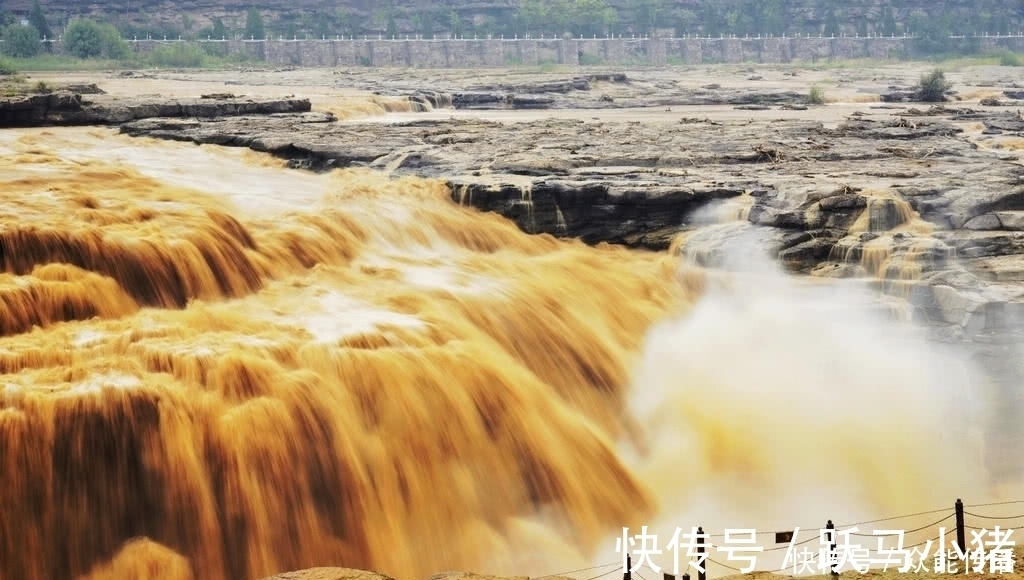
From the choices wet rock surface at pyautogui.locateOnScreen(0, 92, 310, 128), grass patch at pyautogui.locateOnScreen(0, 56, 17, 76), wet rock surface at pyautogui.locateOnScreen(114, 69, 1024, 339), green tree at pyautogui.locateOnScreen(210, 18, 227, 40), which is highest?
green tree at pyautogui.locateOnScreen(210, 18, 227, 40)

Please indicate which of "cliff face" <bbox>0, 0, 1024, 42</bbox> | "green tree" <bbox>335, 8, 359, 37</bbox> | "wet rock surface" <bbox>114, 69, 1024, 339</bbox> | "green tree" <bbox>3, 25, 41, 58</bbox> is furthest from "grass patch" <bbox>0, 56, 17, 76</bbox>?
"green tree" <bbox>335, 8, 359, 37</bbox>

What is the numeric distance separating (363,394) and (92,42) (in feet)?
228

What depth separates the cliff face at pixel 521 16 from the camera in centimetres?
10131

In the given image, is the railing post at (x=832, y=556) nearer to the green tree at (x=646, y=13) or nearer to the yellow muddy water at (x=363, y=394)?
the yellow muddy water at (x=363, y=394)

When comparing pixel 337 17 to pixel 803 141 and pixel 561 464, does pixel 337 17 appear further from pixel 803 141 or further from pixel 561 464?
pixel 561 464

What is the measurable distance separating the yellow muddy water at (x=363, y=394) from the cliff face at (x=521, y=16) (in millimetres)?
84362

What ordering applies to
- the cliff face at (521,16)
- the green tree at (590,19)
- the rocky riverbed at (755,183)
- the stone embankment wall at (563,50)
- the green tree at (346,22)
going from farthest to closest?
1. the green tree at (346,22)
2. the green tree at (590,19)
3. the cliff face at (521,16)
4. the stone embankment wall at (563,50)
5. the rocky riverbed at (755,183)

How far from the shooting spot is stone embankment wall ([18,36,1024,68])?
89.0m

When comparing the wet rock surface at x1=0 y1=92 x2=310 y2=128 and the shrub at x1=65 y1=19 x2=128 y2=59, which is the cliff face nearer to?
the shrub at x1=65 y1=19 x2=128 y2=59

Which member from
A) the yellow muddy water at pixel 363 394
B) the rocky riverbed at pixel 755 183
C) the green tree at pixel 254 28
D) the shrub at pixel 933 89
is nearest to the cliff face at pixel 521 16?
the green tree at pixel 254 28

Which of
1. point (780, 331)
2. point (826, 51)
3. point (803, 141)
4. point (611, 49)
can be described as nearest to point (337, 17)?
point (611, 49)

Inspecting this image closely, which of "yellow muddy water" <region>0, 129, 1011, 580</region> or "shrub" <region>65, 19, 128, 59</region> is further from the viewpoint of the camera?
"shrub" <region>65, 19, 128, 59</region>

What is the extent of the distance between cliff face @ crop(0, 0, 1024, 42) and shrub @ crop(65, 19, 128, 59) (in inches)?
834

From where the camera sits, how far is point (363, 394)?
41.3 ft
